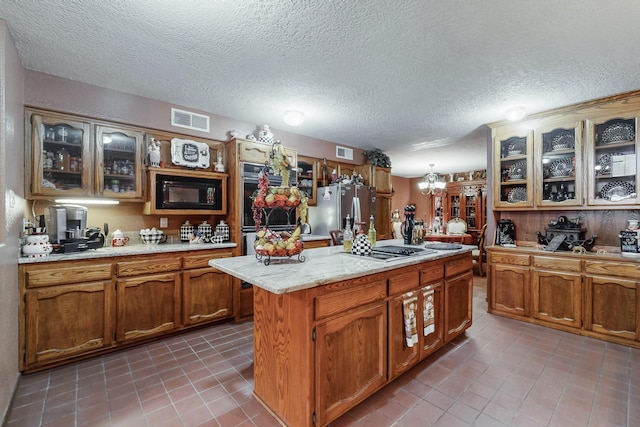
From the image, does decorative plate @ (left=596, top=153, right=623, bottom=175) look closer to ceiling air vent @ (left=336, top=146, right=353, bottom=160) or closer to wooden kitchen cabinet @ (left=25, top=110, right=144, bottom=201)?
ceiling air vent @ (left=336, top=146, right=353, bottom=160)

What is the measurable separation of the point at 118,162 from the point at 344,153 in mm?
3358

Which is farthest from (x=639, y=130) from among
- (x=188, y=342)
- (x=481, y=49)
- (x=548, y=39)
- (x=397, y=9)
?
(x=188, y=342)

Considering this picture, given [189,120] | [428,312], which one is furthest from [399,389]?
[189,120]

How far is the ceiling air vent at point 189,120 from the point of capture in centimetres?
333

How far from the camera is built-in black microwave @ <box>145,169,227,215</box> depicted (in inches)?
122

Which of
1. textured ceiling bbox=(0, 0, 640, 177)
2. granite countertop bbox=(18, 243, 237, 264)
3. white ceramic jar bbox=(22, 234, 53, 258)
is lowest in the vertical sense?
granite countertop bbox=(18, 243, 237, 264)

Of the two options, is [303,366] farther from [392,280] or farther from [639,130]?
[639,130]

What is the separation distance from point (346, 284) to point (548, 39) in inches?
87.7

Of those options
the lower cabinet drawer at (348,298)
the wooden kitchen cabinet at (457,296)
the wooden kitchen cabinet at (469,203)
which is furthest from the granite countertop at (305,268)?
the wooden kitchen cabinet at (469,203)

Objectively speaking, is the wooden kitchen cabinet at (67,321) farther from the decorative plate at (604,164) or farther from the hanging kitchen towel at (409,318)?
the decorative plate at (604,164)

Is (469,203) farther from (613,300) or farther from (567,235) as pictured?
(613,300)

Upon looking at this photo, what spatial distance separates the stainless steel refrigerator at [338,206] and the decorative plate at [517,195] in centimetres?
199

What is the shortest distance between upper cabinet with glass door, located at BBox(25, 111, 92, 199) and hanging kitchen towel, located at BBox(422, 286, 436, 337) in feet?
10.8

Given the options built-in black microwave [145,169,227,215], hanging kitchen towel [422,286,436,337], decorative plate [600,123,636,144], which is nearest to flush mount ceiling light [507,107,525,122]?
decorative plate [600,123,636,144]
